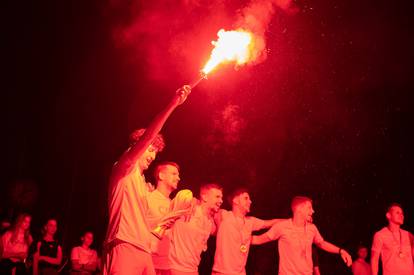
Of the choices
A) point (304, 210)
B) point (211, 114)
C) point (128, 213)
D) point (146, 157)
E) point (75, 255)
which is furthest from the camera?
point (211, 114)

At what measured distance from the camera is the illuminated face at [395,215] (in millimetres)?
8344

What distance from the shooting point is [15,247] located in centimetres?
884

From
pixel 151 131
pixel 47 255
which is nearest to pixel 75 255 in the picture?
pixel 47 255

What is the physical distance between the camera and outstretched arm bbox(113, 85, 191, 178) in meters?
4.36

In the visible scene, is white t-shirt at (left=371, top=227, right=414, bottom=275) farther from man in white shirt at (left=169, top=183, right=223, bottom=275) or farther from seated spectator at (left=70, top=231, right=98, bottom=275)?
seated spectator at (left=70, top=231, right=98, bottom=275)

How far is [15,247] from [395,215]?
6.29 m

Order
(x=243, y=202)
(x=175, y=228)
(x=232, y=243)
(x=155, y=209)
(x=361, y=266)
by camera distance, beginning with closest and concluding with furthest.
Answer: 1. (x=155, y=209)
2. (x=175, y=228)
3. (x=232, y=243)
4. (x=243, y=202)
5. (x=361, y=266)

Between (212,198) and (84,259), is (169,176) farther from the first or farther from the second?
(84,259)

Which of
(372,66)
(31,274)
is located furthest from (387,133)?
(31,274)

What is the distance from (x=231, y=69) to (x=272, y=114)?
1.44 metres

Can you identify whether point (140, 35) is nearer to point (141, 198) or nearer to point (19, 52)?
point (19, 52)

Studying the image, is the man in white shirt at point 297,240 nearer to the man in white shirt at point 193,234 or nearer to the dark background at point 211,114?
the man in white shirt at point 193,234

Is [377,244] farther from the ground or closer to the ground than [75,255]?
farther from the ground

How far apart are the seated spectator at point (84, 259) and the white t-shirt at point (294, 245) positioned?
379 cm
